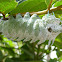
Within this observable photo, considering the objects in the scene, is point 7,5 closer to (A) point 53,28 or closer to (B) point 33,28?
(B) point 33,28

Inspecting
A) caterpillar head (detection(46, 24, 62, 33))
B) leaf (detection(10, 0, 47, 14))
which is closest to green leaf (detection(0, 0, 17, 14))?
leaf (detection(10, 0, 47, 14))

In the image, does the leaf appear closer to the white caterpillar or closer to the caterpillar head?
the white caterpillar

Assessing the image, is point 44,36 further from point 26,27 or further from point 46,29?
point 26,27

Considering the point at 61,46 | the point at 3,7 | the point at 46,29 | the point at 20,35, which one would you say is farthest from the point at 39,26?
the point at 61,46

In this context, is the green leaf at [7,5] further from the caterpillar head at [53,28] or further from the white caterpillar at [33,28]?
the caterpillar head at [53,28]

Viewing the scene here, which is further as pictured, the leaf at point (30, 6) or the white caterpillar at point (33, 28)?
the leaf at point (30, 6)

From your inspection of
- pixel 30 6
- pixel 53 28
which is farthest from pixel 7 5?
pixel 53 28

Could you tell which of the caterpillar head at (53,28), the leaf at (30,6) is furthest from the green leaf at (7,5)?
the caterpillar head at (53,28)
